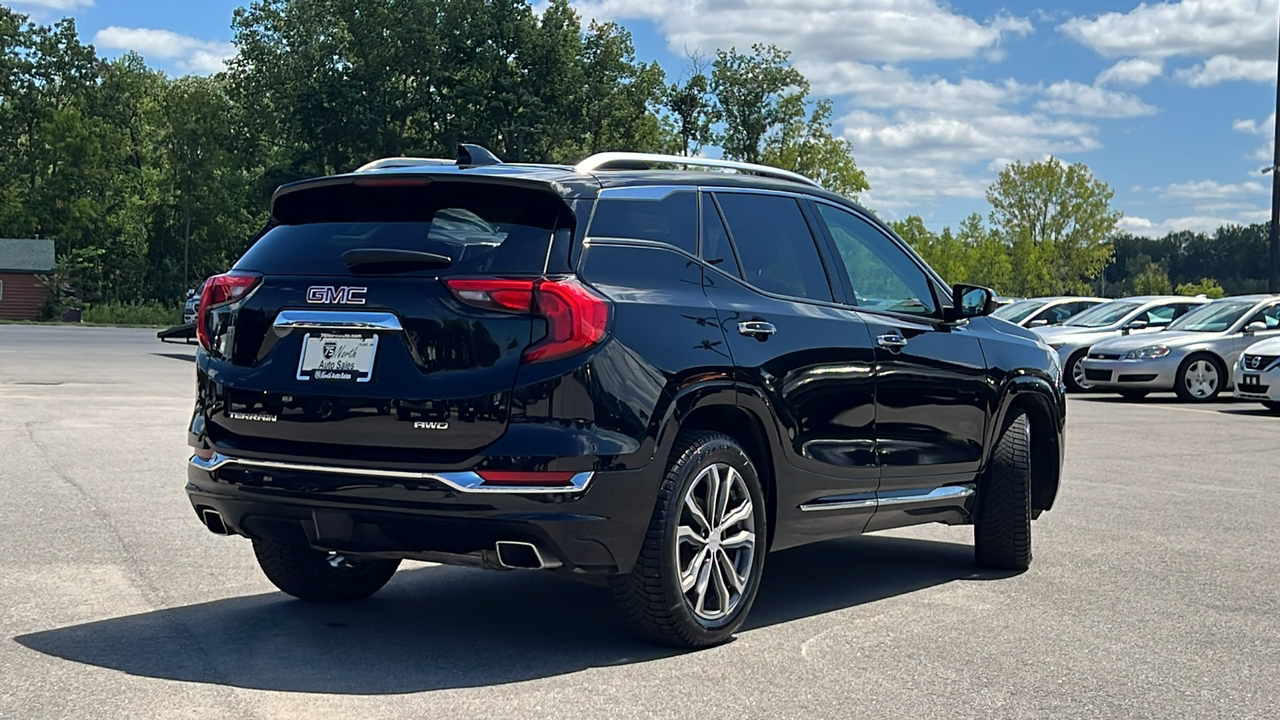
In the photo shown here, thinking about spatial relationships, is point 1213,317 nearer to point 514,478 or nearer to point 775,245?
point 775,245

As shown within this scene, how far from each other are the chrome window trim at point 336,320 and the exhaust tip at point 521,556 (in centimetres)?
82

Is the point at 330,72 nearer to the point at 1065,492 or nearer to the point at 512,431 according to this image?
the point at 1065,492

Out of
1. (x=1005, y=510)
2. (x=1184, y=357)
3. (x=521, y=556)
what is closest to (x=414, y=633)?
(x=521, y=556)

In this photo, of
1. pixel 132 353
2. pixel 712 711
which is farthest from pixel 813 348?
pixel 132 353

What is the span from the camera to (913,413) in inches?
276

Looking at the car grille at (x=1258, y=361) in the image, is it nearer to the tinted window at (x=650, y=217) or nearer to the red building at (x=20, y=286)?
the tinted window at (x=650, y=217)

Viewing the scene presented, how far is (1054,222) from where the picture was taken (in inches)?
3157

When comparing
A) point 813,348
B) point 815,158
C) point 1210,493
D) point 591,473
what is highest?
point 815,158

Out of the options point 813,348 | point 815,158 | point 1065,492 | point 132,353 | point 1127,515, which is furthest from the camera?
point 815,158

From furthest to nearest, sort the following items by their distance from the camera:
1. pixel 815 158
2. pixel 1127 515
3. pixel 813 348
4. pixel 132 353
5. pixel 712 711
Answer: pixel 815 158
pixel 132 353
pixel 1127 515
pixel 813 348
pixel 712 711

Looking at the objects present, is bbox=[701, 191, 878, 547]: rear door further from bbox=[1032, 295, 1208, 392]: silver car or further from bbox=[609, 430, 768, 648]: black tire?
bbox=[1032, 295, 1208, 392]: silver car

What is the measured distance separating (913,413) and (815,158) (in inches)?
3091

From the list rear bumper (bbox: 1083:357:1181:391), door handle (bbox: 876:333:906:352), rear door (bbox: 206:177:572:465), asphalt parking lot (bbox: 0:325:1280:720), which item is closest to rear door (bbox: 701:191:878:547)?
door handle (bbox: 876:333:906:352)

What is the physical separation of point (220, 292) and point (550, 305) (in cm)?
144
